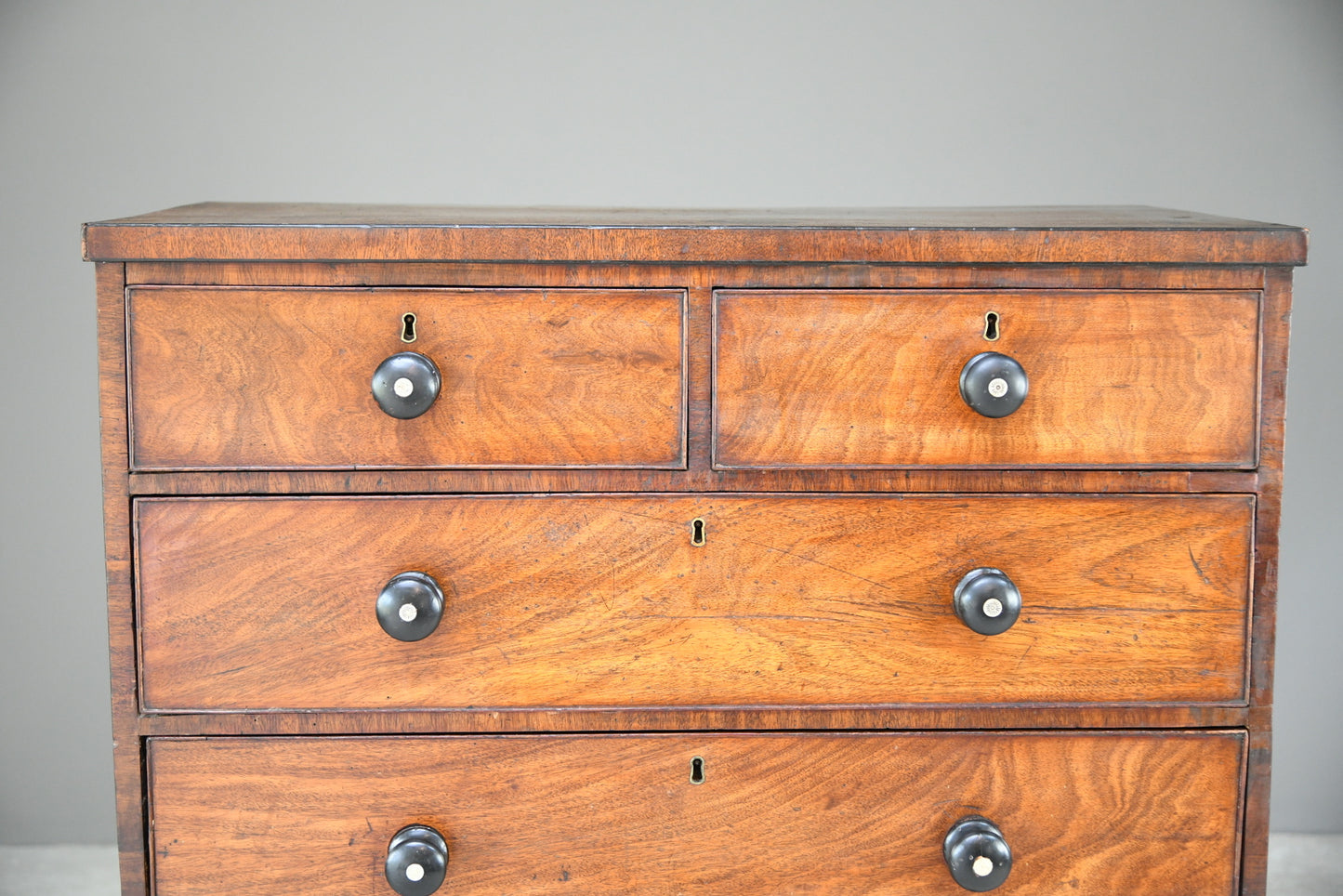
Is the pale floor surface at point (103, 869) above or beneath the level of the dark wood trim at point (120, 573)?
beneath

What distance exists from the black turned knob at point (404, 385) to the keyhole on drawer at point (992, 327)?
0.63 m

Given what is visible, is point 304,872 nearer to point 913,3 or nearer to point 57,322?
point 57,322

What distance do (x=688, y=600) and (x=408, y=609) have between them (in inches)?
12.5

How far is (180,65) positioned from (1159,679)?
2.05m

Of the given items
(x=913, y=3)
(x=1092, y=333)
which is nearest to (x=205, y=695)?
(x=1092, y=333)

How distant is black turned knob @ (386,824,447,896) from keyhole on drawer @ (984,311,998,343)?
0.87 metres

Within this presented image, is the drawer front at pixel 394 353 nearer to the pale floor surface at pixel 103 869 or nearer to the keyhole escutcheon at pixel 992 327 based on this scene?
the keyhole escutcheon at pixel 992 327

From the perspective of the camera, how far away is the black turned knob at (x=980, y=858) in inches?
58.7

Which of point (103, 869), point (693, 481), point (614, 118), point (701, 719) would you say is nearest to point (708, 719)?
point (701, 719)

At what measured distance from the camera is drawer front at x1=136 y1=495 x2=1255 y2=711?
1.48 metres

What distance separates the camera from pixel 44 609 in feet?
8.55

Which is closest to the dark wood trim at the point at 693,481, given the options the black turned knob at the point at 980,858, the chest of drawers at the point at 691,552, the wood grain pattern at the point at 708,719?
the chest of drawers at the point at 691,552

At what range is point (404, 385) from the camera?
4.64 ft

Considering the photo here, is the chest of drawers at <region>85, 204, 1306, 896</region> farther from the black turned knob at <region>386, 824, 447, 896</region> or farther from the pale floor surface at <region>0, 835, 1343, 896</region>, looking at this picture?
the pale floor surface at <region>0, 835, 1343, 896</region>
